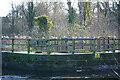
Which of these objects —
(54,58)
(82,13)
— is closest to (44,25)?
(82,13)

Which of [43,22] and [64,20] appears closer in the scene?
[43,22]

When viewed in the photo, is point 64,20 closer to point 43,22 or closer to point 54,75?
point 43,22

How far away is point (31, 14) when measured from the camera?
28000mm

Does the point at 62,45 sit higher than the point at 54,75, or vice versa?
the point at 62,45

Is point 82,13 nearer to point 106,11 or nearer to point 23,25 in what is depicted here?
point 106,11

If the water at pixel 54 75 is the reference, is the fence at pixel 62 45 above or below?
above

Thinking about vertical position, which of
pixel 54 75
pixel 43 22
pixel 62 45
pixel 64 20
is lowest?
pixel 54 75

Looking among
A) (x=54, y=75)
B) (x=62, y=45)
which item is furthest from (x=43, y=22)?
(x=54, y=75)

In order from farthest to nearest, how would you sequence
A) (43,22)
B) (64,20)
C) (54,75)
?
(64,20)
(43,22)
(54,75)

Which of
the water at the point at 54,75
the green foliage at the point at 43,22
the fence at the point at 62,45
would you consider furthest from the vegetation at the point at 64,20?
the water at the point at 54,75

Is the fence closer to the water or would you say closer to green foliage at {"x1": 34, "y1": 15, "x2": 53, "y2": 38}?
the water

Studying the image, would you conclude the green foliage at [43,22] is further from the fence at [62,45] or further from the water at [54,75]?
the water at [54,75]


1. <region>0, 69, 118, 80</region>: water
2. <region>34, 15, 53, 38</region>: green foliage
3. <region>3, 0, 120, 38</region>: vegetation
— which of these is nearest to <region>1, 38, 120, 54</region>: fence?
<region>0, 69, 118, 80</region>: water

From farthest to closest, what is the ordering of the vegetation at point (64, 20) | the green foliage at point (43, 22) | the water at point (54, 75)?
the vegetation at point (64, 20) → the green foliage at point (43, 22) → the water at point (54, 75)
